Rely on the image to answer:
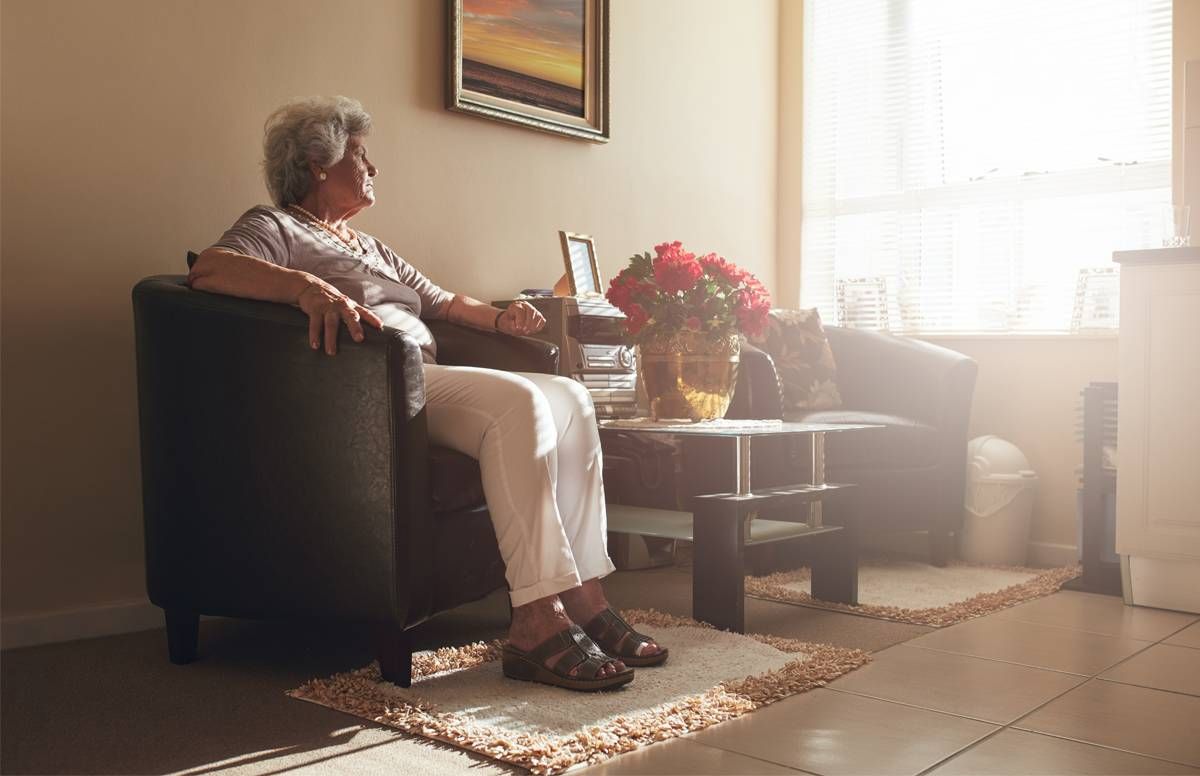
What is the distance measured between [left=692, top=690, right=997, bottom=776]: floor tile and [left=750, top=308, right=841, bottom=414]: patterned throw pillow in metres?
1.90

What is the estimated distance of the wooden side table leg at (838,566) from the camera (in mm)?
2889

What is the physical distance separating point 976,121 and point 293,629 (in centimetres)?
310

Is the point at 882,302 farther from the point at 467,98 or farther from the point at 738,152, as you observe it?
the point at 467,98

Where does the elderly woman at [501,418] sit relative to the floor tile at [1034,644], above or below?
above

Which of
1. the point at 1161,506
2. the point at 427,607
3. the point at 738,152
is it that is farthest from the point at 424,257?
the point at 1161,506

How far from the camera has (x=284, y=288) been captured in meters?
2.04

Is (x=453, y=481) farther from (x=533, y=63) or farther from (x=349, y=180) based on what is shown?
(x=533, y=63)

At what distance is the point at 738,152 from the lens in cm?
450

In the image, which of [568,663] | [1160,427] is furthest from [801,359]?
[568,663]

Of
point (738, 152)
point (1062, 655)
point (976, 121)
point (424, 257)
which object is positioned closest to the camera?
point (1062, 655)

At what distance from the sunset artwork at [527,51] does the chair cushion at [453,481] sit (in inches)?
64.4

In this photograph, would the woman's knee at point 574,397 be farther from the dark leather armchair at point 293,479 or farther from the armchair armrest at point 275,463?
the armchair armrest at point 275,463

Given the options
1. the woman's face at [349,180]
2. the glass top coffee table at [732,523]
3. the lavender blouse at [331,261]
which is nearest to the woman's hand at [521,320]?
the lavender blouse at [331,261]

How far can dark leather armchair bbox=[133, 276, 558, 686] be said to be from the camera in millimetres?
1955
